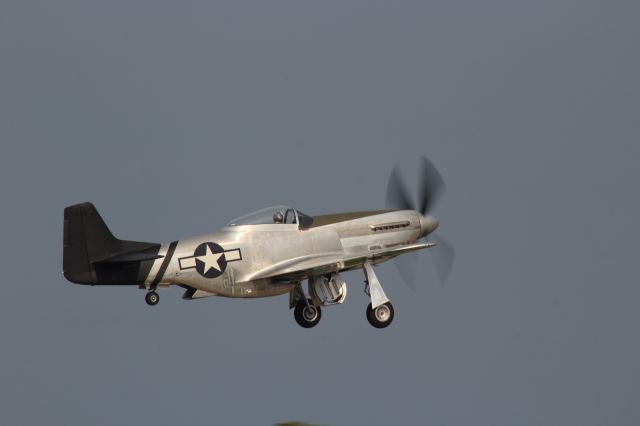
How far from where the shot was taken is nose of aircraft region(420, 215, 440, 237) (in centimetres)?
3956

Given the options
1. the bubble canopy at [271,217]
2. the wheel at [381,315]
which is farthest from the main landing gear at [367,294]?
the bubble canopy at [271,217]

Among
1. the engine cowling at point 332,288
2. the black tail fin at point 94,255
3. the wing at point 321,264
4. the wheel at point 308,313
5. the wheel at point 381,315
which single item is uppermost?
the black tail fin at point 94,255

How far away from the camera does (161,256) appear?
3609 centimetres

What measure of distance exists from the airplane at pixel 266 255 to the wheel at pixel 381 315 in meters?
0.02

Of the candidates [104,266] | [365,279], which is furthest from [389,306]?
[104,266]

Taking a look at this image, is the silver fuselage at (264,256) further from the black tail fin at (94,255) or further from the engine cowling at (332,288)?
the black tail fin at (94,255)

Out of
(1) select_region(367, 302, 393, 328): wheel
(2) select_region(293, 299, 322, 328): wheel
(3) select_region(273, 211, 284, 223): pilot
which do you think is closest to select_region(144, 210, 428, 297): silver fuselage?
(3) select_region(273, 211, 284, 223): pilot

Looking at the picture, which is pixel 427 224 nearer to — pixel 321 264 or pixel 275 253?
pixel 321 264

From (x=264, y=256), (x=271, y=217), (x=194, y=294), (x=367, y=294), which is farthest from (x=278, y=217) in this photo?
(x=367, y=294)

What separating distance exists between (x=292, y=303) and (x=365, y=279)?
5.68 feet

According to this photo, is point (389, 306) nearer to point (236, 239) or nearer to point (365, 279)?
point (365, 279)

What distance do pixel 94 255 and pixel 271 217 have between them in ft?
13.0

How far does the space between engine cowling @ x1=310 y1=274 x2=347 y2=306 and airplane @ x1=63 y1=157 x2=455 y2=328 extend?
0.07ft

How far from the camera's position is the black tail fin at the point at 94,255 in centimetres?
3562
